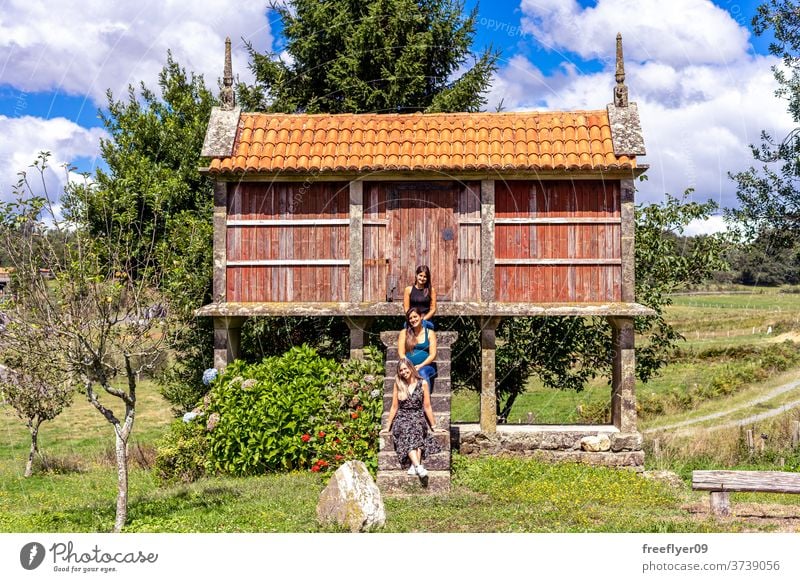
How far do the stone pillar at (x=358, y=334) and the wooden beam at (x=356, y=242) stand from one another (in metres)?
0.40

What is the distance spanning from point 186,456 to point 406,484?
4718 mm

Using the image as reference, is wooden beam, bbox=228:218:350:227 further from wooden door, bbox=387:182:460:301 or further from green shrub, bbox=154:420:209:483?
green shrub, bbox=154:420:209:483

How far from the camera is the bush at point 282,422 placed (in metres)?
13.3

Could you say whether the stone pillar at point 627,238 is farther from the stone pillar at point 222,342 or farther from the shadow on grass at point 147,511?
the shadow on grass at point 147,511

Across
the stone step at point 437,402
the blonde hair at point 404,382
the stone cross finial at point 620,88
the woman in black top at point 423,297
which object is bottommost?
the stone step at point 437,402

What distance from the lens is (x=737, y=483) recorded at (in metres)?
10.3

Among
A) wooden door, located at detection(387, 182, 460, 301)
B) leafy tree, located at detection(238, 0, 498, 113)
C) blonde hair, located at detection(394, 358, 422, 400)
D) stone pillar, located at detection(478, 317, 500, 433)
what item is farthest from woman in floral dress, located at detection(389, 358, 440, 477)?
leafy tree, located at detection(238, 0, 498, 113)

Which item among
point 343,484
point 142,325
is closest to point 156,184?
point 142,325

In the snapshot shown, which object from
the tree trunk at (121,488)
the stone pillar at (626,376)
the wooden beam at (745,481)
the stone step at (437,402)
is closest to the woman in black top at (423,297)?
the stone step at (437,402)

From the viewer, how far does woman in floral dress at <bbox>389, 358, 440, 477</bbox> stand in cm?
1162

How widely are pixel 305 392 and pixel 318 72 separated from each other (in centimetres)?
1018

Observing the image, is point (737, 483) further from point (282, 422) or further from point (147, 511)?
point (147, 511)
